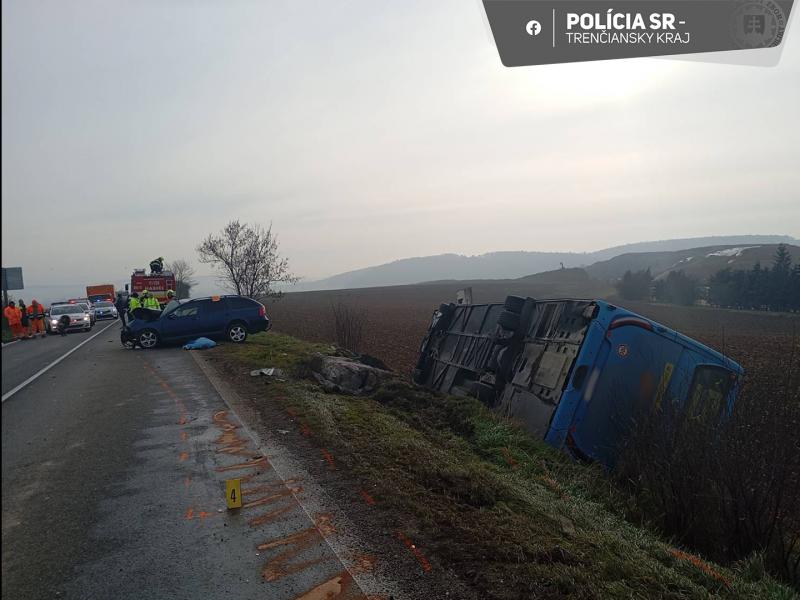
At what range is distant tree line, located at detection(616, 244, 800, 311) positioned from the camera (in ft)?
129

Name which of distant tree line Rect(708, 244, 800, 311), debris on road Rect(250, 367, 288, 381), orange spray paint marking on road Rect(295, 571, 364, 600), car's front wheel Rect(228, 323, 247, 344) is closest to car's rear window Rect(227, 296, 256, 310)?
car's front wheel Rect(228, 323, 247, 344)

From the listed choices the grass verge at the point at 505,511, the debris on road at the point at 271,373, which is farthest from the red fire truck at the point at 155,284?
the grass verge at the point at 505,511

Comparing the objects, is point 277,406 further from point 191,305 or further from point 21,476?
point 191,305

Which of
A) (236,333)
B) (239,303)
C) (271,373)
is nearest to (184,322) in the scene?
(236,333)

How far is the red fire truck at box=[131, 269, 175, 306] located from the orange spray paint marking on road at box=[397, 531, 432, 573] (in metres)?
26.2

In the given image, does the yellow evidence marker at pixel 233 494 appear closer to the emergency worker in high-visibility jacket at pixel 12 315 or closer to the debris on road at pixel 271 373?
the emergency worker in high-visibility jacket at pixel 12 315

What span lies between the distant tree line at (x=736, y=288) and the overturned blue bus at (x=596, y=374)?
36019mm

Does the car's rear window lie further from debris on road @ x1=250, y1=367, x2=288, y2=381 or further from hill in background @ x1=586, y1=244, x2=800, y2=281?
hill in background @ x1=586, y1=244, x2=800, y2=281

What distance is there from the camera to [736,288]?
144 feet

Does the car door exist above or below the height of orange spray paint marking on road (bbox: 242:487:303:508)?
above

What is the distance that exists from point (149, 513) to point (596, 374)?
17.9 feet

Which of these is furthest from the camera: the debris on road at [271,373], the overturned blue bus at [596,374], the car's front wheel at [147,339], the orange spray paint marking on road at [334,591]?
the car's front wheel at [147,339]

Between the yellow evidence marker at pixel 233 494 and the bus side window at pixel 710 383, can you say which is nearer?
the yellow evidence marker at pixel 233 494

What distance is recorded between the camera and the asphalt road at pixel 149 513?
3.73 meters
